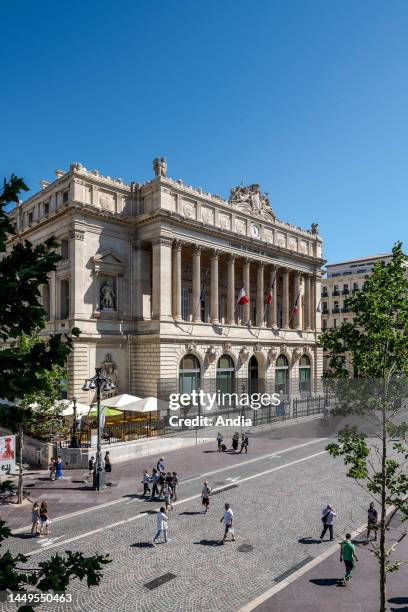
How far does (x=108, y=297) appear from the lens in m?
40.1

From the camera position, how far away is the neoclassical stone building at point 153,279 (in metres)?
38.3

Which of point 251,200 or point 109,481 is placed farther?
point 251,200

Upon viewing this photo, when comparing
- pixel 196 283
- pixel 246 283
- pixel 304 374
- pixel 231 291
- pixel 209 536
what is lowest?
pixel 209 536

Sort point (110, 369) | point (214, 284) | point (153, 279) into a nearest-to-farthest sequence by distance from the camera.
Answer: point (110, 369) < point (153, 279) < point (214, 284)

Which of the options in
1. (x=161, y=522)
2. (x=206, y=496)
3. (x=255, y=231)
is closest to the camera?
(x=161, y=522)

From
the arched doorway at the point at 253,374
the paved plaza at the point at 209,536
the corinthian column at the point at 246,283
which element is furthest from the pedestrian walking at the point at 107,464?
the corinthian column at the point at 246,283

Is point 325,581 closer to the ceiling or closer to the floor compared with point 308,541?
closer to the ceiling

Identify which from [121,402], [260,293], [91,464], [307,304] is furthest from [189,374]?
[307,304]

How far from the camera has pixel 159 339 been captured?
3906 centimetres

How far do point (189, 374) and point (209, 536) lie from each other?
86.9ft

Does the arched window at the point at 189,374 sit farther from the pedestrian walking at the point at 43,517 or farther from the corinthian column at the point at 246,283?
the pedestrian walking at the point at 43,517

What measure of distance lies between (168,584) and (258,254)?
41423mm

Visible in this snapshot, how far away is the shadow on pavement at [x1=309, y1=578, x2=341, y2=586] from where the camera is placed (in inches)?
501

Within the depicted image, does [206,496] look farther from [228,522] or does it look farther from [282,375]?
[282,375]
